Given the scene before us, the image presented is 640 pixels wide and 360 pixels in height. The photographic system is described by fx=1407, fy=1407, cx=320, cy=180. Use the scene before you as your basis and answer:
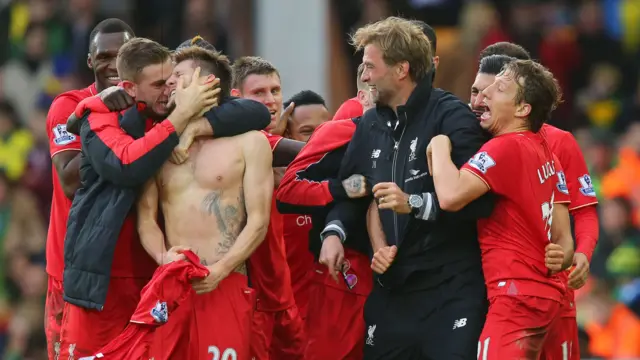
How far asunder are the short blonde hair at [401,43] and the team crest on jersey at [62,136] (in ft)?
5.51

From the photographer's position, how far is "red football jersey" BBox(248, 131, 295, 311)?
25.0ft

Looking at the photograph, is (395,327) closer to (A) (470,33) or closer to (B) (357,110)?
(B) (357,110)

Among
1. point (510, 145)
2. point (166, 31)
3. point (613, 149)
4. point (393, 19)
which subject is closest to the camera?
point (510, 145)

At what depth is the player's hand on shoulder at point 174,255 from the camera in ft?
22.5

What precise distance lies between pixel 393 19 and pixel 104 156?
165 centimetres

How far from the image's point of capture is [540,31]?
1459 cm

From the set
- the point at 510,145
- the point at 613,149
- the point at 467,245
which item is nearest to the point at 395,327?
the point at 467,245

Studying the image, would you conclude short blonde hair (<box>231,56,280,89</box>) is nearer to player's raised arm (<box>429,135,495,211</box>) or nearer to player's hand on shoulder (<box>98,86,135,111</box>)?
player's hand on shoulder (<box>98,86,135,111</box>)

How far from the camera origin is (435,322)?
22.8 feet

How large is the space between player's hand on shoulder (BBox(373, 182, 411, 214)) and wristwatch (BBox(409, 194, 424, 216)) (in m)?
0.02

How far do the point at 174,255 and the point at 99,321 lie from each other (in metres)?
0.67

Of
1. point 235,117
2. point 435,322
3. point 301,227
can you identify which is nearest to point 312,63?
point 301,227

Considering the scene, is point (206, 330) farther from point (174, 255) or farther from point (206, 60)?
point (206, 60)

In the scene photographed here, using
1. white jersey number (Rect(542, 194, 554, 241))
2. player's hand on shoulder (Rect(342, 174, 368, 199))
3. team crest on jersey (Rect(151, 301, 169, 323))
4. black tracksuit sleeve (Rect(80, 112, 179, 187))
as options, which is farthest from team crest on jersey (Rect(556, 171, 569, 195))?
team crest on jersey (Rect(151, 301, 169, 323))
